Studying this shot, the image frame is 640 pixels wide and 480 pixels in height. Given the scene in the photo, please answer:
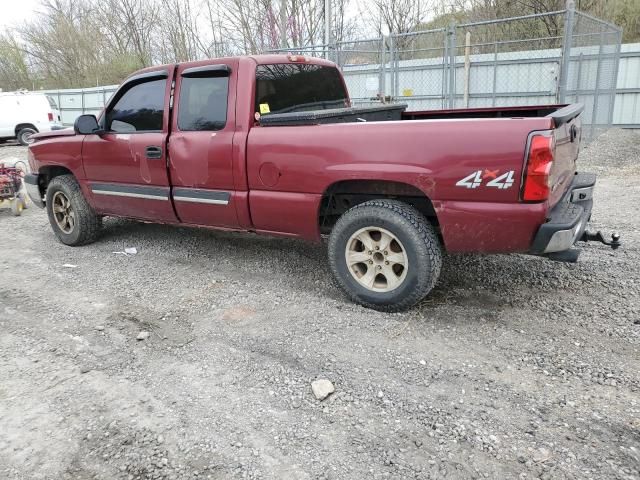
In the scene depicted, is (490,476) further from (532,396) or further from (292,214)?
(292,214)

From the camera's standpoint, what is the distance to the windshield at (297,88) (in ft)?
14.6

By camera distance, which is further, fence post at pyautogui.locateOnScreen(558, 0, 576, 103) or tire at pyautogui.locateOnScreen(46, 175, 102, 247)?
fence post at pyautogui.locateOnScreen(558, 0, 576, 103)

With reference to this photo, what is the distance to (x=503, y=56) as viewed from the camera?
13.3 meters

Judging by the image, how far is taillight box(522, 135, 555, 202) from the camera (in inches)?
122

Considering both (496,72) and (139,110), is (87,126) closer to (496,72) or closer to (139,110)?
(139,110)

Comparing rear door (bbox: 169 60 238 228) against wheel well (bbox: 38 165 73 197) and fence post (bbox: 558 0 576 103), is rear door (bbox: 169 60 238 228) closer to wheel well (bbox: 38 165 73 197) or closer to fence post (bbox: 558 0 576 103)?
wheel well (bbox: 38 165 73 197)

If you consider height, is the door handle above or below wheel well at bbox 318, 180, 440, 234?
above

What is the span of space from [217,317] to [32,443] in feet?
5.10

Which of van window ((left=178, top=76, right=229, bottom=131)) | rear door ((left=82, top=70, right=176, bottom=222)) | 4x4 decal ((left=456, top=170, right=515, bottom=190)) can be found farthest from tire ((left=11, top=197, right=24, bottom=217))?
4x4 decal ((left=456, top=170, right=515, bottom=190))

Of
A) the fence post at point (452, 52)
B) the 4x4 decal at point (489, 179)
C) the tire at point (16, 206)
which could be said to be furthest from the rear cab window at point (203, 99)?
the fence post at point (452, 52)

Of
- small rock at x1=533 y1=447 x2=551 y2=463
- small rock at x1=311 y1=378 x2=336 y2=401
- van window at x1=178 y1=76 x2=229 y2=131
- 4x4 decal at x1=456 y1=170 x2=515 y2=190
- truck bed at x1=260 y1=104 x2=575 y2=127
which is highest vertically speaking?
van window at x1=178 y1=76 x2=229 y2=131

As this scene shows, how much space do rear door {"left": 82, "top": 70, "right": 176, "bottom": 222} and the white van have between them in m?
15.5

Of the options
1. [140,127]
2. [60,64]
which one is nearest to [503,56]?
[140,127]

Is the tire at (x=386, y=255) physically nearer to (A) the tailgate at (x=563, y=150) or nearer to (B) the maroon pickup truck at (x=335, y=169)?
(B) the maroon pickup truck at (x=335, y=169)
